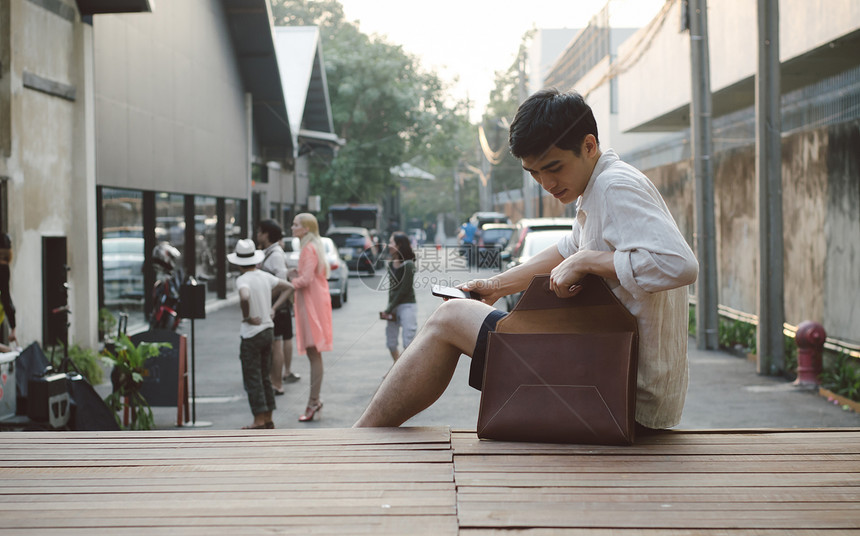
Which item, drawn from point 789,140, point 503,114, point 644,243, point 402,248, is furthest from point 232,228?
point 503,114

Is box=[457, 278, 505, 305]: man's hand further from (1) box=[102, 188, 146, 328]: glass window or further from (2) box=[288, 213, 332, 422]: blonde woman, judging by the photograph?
(1) box=[102, 188, 146, 328]: glass window

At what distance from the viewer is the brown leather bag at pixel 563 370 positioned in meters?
3.07

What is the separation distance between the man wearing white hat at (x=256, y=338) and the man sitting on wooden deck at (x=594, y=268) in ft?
14.2

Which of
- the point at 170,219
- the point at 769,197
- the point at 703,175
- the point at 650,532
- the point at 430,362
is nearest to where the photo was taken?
the point at 650,532

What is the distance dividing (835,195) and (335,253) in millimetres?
11715

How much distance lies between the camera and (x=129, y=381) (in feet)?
24.5

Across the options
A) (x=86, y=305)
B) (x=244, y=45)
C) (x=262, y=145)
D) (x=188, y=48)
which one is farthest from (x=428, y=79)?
(x=86, y=305)

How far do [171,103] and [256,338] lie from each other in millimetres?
9499

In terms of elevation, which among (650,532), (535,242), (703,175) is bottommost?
(650,532)

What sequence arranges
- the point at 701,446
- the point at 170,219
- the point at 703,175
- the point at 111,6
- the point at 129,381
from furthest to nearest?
Answer: the point at 170,219, the point at 703,175, the point at 111,6, the point at 129,381, the point at 701,446

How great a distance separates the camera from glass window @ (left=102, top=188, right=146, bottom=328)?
13141mm

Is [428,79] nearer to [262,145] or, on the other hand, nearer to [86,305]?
[262,145]

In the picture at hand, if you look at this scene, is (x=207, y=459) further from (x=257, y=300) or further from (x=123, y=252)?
(x=123, y=252)

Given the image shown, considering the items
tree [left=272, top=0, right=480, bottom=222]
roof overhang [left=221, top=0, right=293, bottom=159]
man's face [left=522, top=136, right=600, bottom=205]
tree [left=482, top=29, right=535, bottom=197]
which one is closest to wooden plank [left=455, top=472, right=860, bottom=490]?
man's face [left=522, top=136, right=600, bottom=205]
